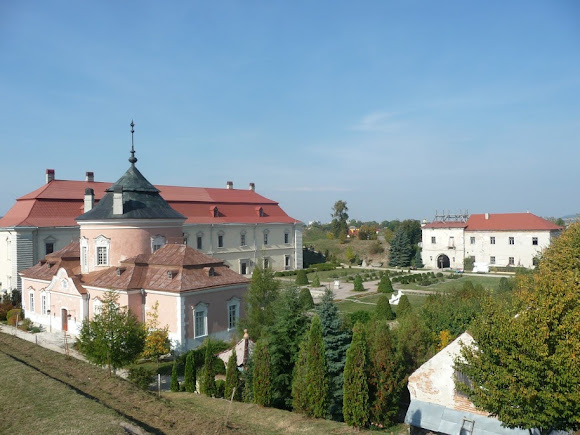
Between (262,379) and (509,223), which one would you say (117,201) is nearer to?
(262,379)

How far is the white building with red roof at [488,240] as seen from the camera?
159 ft

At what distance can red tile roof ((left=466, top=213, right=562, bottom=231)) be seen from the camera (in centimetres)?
4841

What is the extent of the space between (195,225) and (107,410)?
29.7m

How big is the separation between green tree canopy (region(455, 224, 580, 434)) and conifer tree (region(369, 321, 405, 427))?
314cm

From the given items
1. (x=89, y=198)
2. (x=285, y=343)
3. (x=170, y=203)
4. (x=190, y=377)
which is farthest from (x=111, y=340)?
(x=170, y=203)

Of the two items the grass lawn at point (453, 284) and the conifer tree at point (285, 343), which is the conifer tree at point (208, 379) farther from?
the grass lawn at point (453, 284)

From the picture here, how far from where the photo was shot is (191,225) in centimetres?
4103

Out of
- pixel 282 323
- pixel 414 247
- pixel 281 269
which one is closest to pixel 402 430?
pixel 282 323

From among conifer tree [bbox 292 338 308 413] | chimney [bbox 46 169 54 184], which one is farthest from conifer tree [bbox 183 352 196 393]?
chimney [bbox 46 169 54 184]

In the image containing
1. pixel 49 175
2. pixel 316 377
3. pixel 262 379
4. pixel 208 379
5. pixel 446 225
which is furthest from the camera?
pixel 446 225

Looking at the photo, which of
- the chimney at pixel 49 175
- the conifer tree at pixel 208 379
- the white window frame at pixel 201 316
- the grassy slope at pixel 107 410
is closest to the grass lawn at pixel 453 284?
the white window frame at pixel 201 316

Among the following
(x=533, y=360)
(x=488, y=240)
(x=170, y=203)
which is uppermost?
(x=170, y=203)

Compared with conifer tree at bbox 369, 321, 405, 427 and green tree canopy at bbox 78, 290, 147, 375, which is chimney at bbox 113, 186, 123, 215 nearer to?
green tree canopy at bbox 78, 290, 147, 375

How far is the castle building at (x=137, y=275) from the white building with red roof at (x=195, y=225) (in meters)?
1.47
